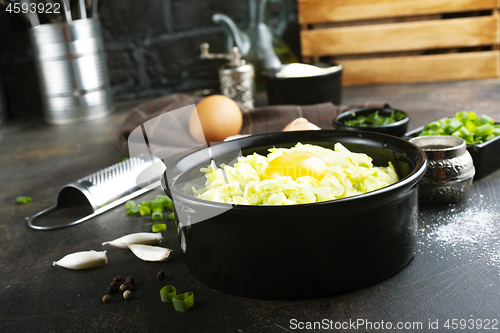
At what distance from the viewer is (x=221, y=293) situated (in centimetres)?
94

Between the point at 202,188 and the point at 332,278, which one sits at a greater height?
the point at 202,188

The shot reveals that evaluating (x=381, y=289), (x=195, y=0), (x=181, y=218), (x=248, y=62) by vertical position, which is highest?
(x=195, y=0)

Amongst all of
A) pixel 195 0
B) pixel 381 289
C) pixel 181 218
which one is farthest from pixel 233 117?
pixel 195 0

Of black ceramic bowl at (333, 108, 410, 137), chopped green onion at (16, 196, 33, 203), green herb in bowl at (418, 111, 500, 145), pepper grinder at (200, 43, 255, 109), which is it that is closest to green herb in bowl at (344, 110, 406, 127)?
black ceramic bowl at (333, 108, 410, 137)

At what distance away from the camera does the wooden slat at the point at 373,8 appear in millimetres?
2731

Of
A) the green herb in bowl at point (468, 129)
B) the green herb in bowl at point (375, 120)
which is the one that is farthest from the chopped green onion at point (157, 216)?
the green herb in bowl at point (468, 129)

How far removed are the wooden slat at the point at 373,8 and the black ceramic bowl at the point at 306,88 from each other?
0.83 meters

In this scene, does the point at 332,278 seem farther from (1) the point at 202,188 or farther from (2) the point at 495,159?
(2) the point at 495,159

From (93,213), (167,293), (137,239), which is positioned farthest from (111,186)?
(167,293)

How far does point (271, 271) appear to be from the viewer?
86cm

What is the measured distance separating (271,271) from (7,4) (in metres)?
2.40

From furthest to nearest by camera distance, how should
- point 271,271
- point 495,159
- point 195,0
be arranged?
1. point 195,0
2. point 495,159
3. point 271,271

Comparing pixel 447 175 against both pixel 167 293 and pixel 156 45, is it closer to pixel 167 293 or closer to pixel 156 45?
pixel 167 293

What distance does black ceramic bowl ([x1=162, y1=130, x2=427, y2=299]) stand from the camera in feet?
2.72
